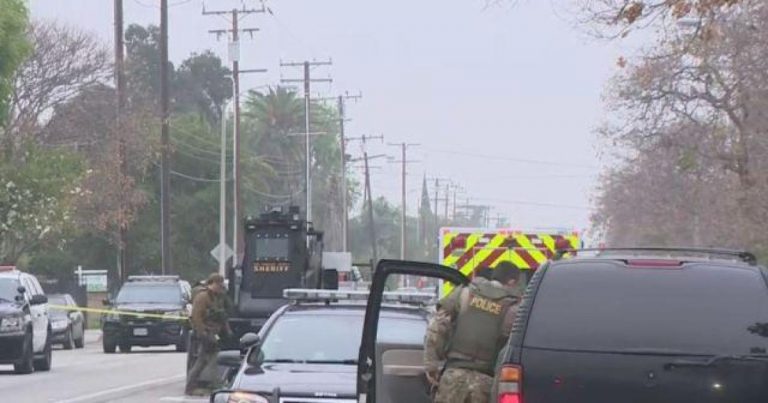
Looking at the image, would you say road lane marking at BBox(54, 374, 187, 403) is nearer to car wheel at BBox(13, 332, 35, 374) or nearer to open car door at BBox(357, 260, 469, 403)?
car wheel at BBox(13, 332, 35, 374)

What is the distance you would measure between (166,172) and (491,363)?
38789 mm

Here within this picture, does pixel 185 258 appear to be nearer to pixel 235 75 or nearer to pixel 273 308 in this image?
pixel 235 75

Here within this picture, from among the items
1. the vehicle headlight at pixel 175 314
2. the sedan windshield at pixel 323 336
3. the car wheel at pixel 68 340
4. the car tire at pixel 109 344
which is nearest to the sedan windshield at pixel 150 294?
the vehicle headlight at pixel 175 314

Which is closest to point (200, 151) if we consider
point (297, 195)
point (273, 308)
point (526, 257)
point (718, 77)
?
point (297, 195)

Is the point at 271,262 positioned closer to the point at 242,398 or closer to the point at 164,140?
the point at 242,398

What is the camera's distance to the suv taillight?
8211 mm

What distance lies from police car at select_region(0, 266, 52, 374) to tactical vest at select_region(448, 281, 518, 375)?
16532mm

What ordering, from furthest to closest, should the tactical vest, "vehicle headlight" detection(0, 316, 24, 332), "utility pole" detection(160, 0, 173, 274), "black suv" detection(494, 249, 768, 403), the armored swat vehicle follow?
"utility pole" detection(160, 0, 173, 274)
the armored swat vehicle
"vehicle headlight" detection(0, 316, 24, 332)
the tactical vest
"black suv" detection(494, 249, 768, 403)

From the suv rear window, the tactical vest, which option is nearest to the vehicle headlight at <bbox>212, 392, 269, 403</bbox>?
the tactical vest

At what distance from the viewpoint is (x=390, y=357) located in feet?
36.9

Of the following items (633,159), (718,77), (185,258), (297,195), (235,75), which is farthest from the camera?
(297,195)

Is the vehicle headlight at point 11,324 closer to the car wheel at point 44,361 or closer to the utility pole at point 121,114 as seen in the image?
the car wheel at point 44,361

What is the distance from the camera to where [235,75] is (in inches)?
2318

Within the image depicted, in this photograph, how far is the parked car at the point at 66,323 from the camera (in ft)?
129
